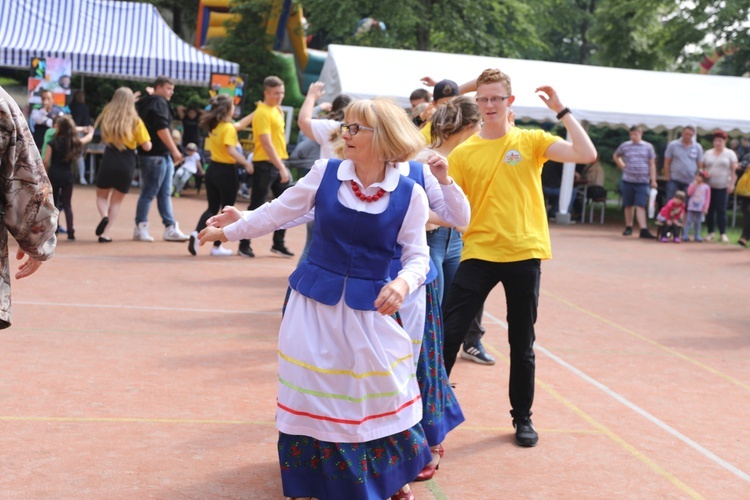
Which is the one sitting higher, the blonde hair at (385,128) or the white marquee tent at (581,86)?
the white marquee tent at (581,86)

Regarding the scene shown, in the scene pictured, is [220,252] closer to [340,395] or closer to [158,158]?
[158,158]

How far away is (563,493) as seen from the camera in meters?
4.64

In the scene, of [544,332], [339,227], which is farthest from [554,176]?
[339,227]

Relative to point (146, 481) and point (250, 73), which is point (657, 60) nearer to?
point (250, 73)

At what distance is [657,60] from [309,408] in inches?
1506

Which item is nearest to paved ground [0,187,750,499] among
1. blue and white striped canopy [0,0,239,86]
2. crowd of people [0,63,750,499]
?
crowd of people [0,63,750,499]

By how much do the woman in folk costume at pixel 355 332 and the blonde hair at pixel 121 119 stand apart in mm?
8651

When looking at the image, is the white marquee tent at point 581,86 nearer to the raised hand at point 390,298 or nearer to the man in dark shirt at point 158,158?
the man in dark shirt at point 158,158

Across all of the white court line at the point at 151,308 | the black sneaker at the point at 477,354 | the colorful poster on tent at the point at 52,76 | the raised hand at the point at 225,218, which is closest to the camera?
the raised hand at the point at 225,218

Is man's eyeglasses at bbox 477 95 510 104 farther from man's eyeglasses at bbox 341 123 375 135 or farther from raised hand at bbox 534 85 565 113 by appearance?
man's eyeglasses at bbox 341 123 375 135

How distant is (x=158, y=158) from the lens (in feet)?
42.0

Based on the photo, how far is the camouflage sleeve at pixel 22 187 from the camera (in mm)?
3273

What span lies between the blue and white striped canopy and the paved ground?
11.7 meters

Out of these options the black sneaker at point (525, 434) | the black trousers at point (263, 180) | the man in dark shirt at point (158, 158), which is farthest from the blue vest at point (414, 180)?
the man in dark shirt at point (158, 158)
